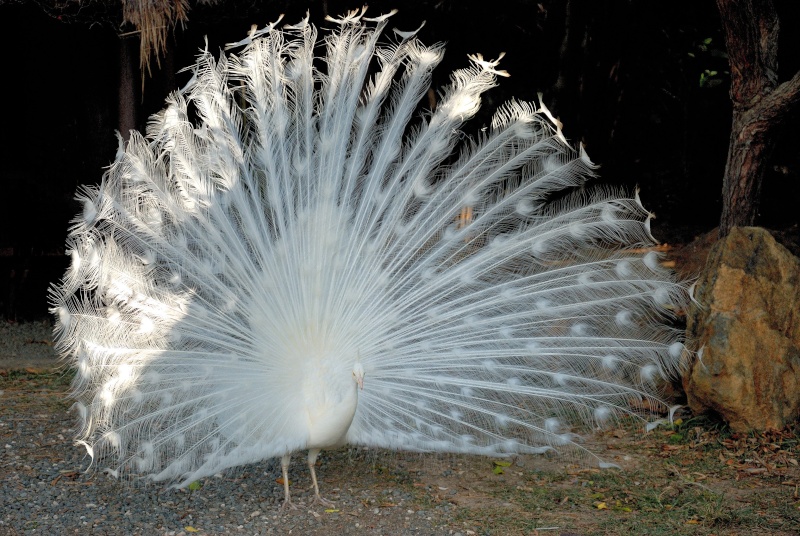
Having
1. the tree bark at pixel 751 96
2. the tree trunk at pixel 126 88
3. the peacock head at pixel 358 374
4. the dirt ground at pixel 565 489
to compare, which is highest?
the tree trunk at pixel 126 88

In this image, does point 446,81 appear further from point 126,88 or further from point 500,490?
point 500,490

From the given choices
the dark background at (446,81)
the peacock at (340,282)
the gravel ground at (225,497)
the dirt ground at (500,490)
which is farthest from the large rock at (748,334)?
the dark background at (446,81)

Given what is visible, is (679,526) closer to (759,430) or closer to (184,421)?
(759,430)

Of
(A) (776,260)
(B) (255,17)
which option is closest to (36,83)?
(B) (255,17)

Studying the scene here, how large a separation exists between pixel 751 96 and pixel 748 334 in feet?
6.33

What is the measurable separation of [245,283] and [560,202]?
6.57ft

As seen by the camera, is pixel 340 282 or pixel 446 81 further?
pixel 446 81

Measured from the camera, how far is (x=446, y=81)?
10516 mm

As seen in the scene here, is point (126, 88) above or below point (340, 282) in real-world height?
above

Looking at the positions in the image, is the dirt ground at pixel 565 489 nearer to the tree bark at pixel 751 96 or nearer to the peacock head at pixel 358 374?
the peacock head at pixel 358 374

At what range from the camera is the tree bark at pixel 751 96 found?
6.37 meters

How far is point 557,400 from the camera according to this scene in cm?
523

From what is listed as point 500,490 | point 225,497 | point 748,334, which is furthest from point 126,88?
point 748,334

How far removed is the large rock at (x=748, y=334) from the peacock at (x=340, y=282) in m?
0.38
